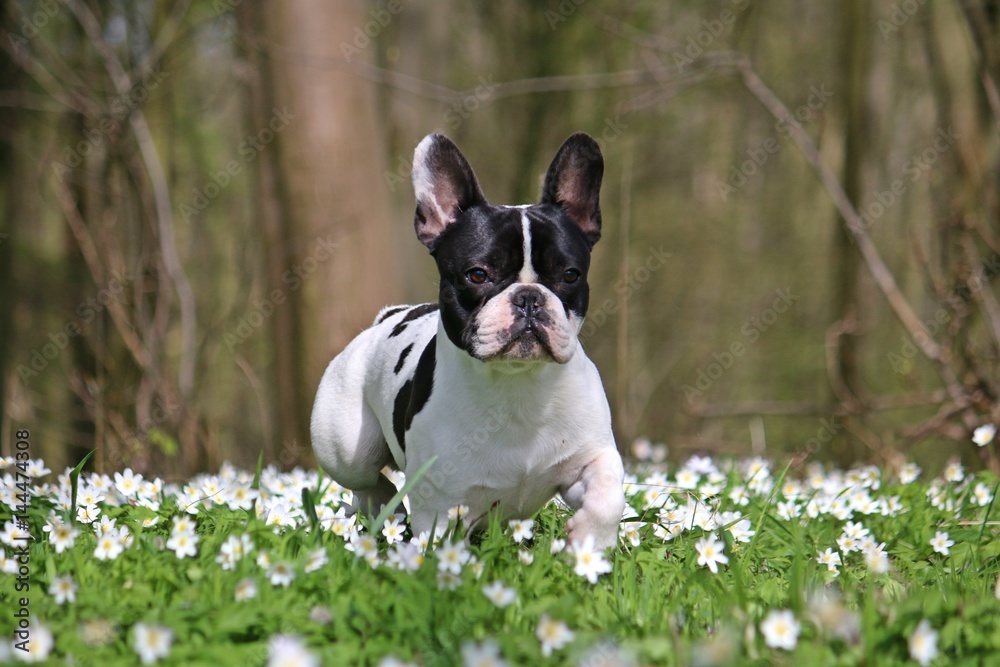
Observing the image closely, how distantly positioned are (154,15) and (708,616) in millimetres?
9700

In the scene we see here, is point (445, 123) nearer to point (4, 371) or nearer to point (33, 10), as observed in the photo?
point (33, 10)

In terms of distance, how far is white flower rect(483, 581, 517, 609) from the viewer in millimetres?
2855

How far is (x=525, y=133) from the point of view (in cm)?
1512

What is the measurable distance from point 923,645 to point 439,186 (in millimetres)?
2597

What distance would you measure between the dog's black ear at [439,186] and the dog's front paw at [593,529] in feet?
4.52

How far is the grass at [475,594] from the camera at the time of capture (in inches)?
104

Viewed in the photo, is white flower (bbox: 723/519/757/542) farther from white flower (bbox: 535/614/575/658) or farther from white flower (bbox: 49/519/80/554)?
white flower (bbox: 49/519/80/554)

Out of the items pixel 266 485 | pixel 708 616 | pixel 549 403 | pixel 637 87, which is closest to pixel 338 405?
pixel 266 485

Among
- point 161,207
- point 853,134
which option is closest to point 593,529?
point 161,207
